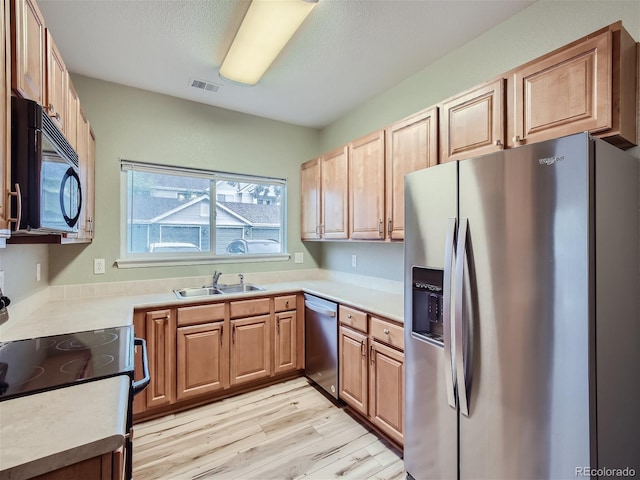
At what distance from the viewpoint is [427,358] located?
63.0 inches

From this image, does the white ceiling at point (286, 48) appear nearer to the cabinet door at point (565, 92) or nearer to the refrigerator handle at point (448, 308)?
the cabinet door at point (565, 92)

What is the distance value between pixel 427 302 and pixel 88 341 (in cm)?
172

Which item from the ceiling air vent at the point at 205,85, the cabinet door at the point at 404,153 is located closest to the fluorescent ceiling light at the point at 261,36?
the ceiling air vent at the point at 205,85

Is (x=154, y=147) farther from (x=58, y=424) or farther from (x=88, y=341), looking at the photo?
(x=58, y=424)

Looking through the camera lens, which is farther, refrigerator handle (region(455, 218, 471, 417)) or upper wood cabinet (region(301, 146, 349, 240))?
upper wood cabinet (region(301, 146, 349, 240))

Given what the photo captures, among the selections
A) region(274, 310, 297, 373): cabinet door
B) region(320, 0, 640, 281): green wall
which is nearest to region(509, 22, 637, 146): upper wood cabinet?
region(320, 0, 640, 281): green wall

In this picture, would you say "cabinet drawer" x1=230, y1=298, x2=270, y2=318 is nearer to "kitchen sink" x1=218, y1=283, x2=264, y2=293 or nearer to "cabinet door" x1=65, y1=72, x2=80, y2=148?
"kitchen sink" x1=218, y1=283, x2=264, y2=293

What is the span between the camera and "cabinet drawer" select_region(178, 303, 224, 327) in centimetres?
243

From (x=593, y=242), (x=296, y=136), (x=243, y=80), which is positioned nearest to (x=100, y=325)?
(x=243, y=80)

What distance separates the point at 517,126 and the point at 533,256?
0.78 metres

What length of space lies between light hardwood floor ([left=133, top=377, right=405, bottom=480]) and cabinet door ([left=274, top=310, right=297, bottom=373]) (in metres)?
0.32

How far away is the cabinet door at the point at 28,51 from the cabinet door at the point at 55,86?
2.2 inches

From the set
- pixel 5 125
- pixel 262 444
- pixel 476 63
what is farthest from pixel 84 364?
pixel 476 63

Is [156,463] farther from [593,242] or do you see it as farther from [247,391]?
[593,242]
